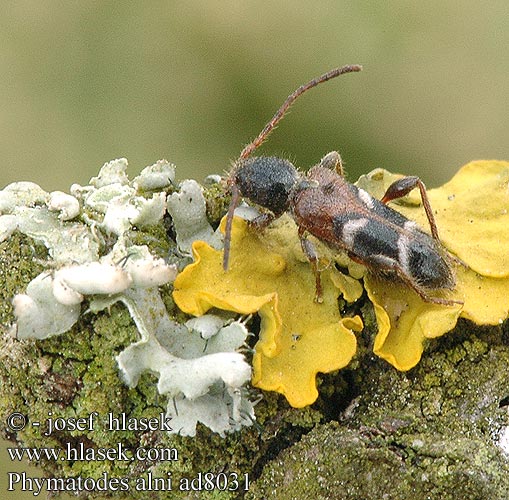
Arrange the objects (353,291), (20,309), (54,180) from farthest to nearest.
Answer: (54,180) → (353,291) → (20,309)

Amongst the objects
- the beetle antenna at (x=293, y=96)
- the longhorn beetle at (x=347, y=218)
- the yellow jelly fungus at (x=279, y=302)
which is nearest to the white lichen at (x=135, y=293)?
the yellow jelly fungus at (x=279, y=302)

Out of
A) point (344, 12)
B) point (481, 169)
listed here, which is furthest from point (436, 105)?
point (481, 169)

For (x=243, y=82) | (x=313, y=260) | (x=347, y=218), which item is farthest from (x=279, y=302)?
(x=243, y=82)

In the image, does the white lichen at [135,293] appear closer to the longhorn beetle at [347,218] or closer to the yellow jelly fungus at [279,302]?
the yellow jelly fungus at [279,302]

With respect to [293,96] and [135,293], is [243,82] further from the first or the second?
[135,293]

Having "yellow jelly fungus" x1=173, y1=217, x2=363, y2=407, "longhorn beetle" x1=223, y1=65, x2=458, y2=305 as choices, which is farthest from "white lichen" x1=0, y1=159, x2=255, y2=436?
"longhorn beetle" x1=223, y1=65, x2=458, y2=305

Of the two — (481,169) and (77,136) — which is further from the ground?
(481,169)

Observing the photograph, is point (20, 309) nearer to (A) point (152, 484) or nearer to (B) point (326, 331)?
(A) point (152, 484)
